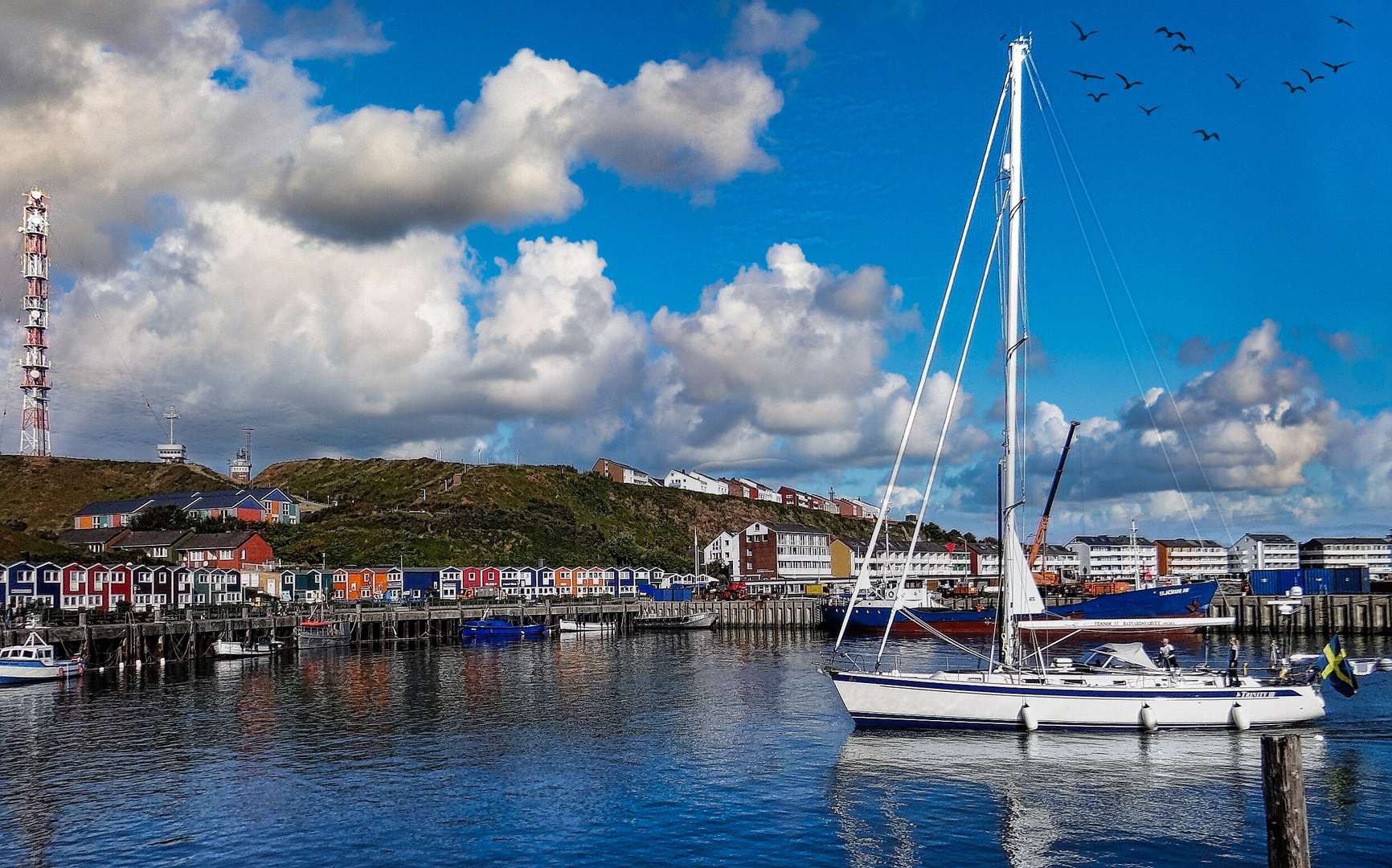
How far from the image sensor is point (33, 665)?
70000 mm

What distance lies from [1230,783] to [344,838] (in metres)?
29.5

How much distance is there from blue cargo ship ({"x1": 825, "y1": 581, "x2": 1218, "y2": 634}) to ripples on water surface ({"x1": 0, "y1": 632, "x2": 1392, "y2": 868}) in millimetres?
40319

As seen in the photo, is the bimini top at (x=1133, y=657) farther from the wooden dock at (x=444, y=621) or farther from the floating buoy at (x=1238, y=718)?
the wooden dock at (x=444, y=621)

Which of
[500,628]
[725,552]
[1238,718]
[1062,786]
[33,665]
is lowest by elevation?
[500,628]

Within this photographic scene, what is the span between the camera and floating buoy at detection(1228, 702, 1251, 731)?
4203cm

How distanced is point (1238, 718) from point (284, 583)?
113 m

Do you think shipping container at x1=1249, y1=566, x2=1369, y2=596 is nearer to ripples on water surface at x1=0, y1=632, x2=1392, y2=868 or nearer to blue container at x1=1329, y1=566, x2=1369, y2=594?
blue container at x1=1329, y1=566, x2=1369, y2=594

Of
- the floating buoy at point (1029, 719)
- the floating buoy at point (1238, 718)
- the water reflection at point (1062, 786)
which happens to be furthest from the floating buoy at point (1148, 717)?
the floating buoy at point (1029, 719)

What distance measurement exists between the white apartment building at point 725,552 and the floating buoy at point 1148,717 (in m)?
146

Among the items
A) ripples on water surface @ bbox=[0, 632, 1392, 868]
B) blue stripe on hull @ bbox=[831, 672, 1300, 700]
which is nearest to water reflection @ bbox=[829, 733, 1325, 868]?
ripples on water surface @ bbox=[0, 632, 1392, 868]

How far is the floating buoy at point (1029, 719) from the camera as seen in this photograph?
41906mm

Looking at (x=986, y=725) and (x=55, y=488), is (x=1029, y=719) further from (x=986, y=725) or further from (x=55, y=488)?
(x=55, y=488)

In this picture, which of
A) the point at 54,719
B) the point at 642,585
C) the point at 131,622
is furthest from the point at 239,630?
the point at 642,585

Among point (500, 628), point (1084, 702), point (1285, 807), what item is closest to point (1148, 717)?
point (1084, 702)
